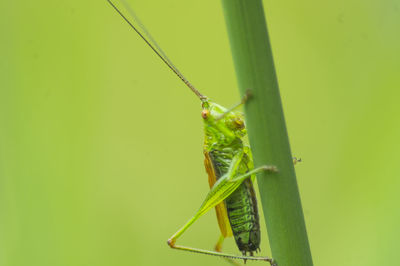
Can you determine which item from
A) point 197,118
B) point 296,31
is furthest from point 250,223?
point 296,31

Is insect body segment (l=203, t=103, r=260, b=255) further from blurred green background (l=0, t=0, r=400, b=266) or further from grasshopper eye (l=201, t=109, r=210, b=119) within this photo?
blurred green background (l=0, t=0, r=400, b=266)

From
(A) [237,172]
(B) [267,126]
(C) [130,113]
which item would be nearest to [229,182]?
(A) [237,172]

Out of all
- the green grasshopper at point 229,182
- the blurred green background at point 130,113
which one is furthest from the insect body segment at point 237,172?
the blurred green background at point 130,113

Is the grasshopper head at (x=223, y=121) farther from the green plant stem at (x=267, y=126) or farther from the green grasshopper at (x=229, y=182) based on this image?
the green plant stem at (x=267, y=126)

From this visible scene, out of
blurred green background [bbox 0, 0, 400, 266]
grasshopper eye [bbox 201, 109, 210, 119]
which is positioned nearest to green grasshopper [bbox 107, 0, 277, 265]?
grasshopper eye [bbox 201, 109, 210, 119]

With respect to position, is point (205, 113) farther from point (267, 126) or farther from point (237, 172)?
point (267, 126)

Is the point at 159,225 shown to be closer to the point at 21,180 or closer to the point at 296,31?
the point at 21,180

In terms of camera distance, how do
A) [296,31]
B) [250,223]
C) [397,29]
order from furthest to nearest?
[296,31], [397,29], [250,223]
